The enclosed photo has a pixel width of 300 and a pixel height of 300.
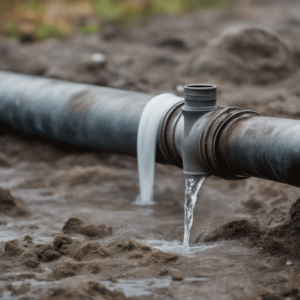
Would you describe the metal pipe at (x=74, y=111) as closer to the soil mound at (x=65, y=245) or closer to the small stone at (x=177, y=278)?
the soil mound at (x=65, y=245)

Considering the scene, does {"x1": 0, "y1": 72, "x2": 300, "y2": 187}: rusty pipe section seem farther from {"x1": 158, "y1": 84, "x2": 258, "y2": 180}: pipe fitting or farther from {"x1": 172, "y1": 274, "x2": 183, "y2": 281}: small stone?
{"x1": 172, "y1": 274, "x2": 183, "y2": 281}: small stone

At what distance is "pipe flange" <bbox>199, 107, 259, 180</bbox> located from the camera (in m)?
3.51

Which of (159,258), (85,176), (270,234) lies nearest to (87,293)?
(159,258)

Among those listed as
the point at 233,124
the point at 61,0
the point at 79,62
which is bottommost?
the point at 233,124

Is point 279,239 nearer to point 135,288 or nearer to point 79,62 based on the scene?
point 135,288

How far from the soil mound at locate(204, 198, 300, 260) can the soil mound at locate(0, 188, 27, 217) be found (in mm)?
1660

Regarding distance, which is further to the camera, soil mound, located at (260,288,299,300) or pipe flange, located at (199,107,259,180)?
pipe flange, located at (199,107,259,180)

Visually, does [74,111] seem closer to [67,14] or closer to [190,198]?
[190,198]

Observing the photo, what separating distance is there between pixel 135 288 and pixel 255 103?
168 inches

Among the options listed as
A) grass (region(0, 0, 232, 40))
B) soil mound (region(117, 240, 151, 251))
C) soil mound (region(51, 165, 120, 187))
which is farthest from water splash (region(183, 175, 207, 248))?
grass (region(0, 0, 232, 40))

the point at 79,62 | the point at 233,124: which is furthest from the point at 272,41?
the point at 233,124

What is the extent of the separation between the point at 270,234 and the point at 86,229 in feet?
4.41

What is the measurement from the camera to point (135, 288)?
2.82 meters

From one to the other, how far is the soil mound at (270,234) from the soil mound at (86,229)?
2.52 feet
